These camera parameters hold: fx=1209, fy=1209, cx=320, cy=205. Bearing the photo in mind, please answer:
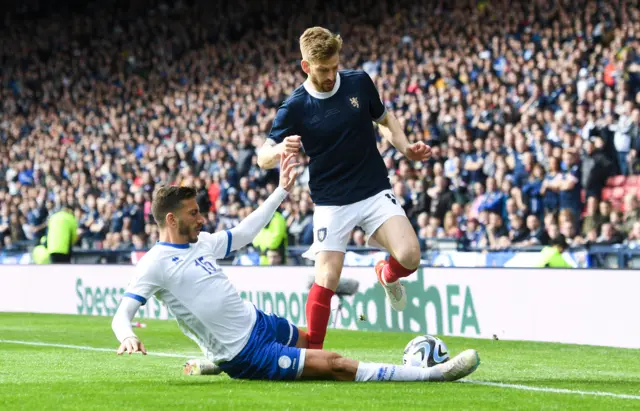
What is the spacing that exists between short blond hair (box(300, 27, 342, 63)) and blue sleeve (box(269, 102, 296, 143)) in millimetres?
453

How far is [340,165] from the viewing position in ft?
27.3

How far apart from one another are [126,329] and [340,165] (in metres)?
2.31

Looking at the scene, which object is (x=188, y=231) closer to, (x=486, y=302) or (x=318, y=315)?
(x=318, y=315)

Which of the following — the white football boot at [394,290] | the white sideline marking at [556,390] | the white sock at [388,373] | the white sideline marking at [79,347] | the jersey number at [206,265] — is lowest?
the white sideline marking at [79,347]

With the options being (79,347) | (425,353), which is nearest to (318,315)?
(425,353)

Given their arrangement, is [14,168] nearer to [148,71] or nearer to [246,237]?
[148,71]

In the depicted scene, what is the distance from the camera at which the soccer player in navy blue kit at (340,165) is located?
8.23 meters

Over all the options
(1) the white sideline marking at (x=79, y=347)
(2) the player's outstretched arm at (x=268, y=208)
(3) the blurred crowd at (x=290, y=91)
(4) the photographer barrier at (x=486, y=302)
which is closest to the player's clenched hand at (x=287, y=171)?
(2) the player's outstretched arm at (x=268, y=208)

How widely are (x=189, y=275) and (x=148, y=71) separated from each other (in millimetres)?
23706

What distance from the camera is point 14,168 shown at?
2903cm

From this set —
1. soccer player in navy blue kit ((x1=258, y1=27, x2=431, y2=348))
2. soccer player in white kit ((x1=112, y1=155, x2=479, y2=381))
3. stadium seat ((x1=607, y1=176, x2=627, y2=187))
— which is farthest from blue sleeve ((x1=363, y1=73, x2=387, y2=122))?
stadium seat ((x1=607, y1=176, x2=627, y2=187))

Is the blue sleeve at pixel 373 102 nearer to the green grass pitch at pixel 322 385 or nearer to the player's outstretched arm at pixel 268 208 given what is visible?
the player's outstretched arm at pixel 268 208

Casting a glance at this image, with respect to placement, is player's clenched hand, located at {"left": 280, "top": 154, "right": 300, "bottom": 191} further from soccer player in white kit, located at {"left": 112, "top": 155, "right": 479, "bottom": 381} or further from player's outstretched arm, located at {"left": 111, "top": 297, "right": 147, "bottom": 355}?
player's outstretched arm, located at {"left": 111, "top": 297, "right": 147, "bottom": 355}

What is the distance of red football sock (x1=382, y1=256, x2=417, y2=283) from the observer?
29.3 feet
